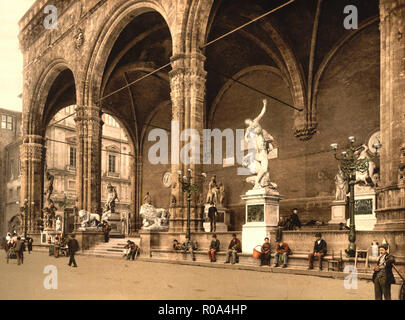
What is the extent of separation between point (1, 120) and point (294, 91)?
108 ft

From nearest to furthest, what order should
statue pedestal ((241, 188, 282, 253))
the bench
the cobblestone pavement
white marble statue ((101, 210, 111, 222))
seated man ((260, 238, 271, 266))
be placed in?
the cobblestone pavement, the bench, seated man ((260, 238, 271, 266)), statue pedestal ((241, 188, 282, 253)), white marble statue ((101, 210, 111, 222))

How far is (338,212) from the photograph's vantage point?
61.2 ft

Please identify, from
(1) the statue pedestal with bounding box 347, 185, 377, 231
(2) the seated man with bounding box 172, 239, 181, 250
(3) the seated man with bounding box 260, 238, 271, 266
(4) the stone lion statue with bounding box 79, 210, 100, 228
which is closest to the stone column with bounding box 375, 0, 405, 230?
(3) the seated man with bounding box 260, 238, 271, 266

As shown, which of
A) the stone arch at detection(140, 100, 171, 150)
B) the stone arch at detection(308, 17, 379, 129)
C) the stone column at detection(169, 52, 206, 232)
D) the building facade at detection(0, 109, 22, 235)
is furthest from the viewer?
the building facade at detection(0, 109, 22, 235)

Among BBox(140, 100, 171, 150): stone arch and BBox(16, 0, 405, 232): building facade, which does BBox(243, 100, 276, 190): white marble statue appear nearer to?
BBox(16, 0, 405, 232): building facade

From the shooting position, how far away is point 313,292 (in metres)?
7.64

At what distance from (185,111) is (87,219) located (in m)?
8.32

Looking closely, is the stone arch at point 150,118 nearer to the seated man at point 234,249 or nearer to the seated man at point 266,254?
the seated man at point 234,249

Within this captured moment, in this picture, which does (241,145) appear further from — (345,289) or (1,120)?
(1,120)

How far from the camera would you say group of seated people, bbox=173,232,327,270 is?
10.5m

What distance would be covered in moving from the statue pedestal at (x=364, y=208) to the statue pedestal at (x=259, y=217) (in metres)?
4.76

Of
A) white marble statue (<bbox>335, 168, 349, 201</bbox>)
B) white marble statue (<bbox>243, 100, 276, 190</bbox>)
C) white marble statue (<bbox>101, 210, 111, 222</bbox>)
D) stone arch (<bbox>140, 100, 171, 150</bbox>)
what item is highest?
stone arch (<bbox>140, 100, 171, 150</bbox>)

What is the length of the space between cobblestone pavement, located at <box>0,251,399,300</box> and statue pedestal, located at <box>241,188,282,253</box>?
4.95 feet

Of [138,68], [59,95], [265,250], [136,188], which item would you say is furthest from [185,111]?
[136,188]
